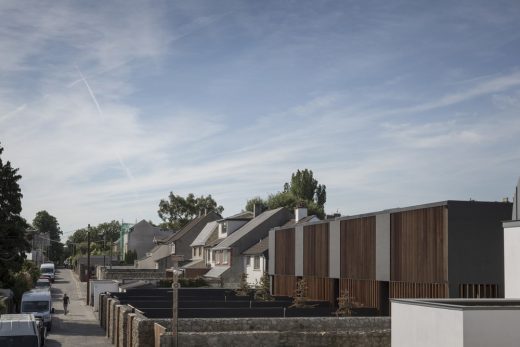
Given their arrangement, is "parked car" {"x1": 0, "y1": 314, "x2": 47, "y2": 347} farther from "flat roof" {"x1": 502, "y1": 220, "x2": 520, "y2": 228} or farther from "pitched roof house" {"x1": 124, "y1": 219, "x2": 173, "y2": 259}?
"pitched roof house" {"x1": 124, "y1": 219, "x2": 173, "y2": 259}

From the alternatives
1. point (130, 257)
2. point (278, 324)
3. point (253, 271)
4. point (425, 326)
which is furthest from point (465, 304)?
point (130, 257)

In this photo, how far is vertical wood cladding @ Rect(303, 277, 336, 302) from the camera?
4216 centimetres

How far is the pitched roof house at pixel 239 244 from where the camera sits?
7319 cm

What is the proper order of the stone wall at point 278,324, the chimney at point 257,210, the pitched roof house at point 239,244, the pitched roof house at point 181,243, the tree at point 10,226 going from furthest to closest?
the pitched roof house at point 181,243, the chimney at point 257,210, the pitched roof house at point 239,244, the tree at point 10,226, the stone wall at point 278,324

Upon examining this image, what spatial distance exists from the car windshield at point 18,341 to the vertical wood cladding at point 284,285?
24.6 metres

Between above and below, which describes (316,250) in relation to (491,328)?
above

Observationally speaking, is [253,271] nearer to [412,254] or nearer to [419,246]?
[412,254]

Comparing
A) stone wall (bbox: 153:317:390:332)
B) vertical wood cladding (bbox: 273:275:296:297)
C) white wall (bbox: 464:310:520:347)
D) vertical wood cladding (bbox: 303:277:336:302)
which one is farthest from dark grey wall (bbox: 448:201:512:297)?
vertical wood cladding (bbox: 273:275:296:297)

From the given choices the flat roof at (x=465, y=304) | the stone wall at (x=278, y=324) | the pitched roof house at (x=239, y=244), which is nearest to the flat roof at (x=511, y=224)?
the flat roof at (x=465, y=304)

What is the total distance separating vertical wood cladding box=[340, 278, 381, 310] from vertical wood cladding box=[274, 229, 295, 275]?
35.4ft

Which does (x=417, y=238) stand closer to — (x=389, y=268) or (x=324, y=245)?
(x=389, y=268)

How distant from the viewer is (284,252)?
52.1 m

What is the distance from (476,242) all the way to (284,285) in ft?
81.0

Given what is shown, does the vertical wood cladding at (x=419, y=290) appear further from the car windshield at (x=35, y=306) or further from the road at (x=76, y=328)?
the car windshield at (x=35, y=306)
